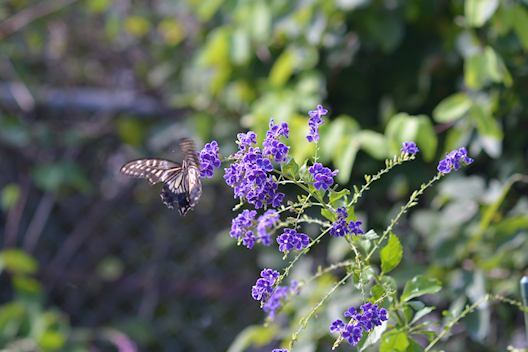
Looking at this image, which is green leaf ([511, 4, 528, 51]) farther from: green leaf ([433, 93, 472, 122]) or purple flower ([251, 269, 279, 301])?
purple flower ([251, 269, 279, 301])

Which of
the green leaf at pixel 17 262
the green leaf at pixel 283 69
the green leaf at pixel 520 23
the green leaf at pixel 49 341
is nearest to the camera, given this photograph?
the green leaf at pixel 520 23

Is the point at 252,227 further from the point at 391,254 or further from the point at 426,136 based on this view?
the point at 426,136

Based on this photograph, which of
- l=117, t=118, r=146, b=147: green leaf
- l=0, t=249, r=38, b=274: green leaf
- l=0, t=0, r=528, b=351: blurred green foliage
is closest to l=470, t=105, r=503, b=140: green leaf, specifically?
l=0, t=0, r=528, b=351: blurred green foliage

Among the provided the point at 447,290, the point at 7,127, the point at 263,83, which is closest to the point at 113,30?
the point at 7,127

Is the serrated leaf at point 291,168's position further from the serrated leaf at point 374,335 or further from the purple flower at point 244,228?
the serrated leaf at point 374,335

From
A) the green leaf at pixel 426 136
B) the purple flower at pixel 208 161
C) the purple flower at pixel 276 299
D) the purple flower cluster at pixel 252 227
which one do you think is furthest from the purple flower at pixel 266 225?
the green leaf at pixel 426 136

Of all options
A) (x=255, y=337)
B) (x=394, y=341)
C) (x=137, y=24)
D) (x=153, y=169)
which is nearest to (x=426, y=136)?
(x=255, y=337)
